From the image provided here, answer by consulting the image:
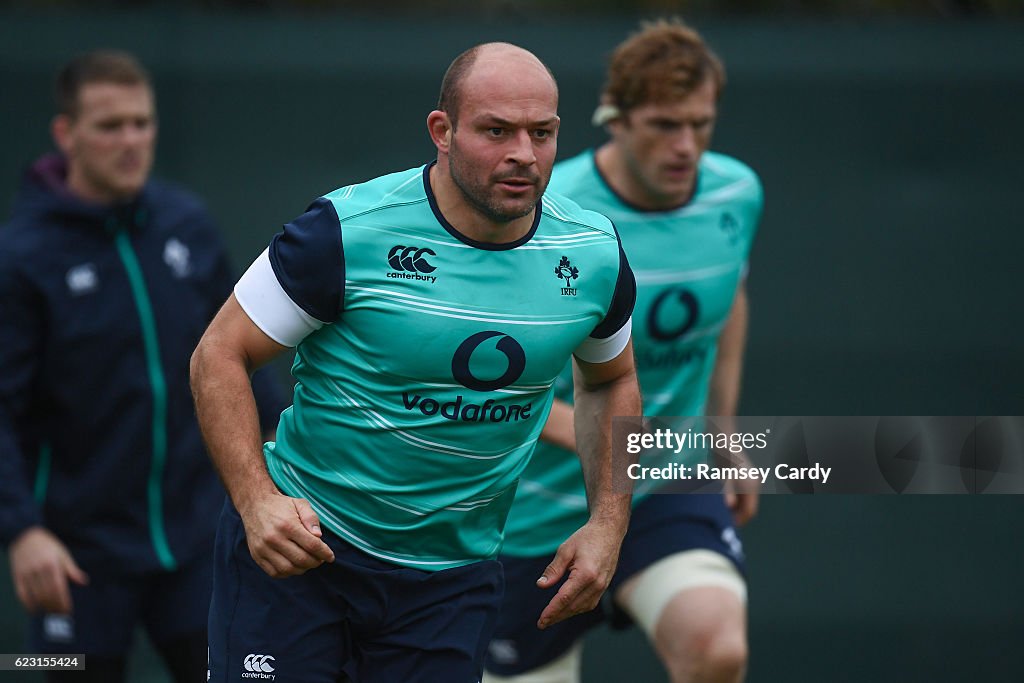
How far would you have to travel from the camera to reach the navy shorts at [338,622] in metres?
3.07

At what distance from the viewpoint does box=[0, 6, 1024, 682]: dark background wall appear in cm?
555

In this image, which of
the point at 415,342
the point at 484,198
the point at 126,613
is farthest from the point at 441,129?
the point at 126,613

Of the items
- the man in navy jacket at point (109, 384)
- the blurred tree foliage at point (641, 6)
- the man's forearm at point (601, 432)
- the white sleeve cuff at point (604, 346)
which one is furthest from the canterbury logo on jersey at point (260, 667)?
the blurred tree foliage at point (641, 6)

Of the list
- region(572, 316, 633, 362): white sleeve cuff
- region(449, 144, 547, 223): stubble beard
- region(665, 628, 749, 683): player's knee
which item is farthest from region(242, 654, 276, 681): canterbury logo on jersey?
region(665, 628, 749, 683): player's knee

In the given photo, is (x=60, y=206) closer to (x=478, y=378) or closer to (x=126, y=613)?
(x=126, y=613)

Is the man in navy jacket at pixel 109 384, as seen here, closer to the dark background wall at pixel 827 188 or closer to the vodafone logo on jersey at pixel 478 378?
the dark background wall at pixel 827 188

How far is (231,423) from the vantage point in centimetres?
289

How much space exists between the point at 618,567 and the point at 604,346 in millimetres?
1280

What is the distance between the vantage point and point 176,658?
4.38 metres

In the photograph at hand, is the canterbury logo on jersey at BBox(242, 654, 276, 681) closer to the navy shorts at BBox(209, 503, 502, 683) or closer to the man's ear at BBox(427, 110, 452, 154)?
→ the navy shorts at BBox(209, 503, 502, 683)

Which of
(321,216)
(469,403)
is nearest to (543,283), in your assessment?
(469,403)

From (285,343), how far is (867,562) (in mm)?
3325

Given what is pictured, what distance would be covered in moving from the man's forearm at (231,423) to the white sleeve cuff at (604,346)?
754 millimetres

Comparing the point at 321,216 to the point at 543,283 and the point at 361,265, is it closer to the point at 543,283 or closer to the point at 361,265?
the point at 361,265
